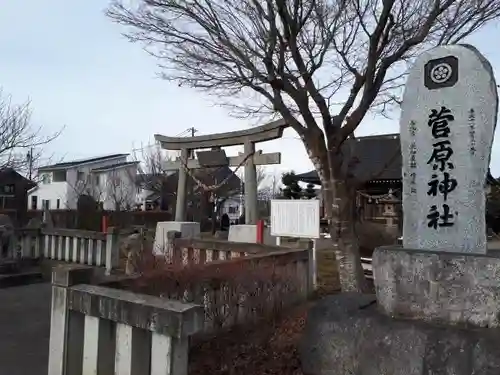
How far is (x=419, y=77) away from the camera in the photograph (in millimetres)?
4277

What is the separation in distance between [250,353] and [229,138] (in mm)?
11738

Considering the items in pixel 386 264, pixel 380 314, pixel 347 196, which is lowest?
pixel 380 314

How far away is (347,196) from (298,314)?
6.70 feet

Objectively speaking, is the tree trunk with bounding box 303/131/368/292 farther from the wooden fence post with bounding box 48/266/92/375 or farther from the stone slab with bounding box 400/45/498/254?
the wooden fence post with bounding box 48/266/92/375

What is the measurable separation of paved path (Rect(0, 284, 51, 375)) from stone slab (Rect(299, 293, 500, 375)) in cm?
263

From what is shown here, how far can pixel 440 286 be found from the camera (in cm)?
370

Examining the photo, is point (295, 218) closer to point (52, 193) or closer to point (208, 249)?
point (208, 249)

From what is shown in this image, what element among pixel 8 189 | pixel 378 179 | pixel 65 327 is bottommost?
pixel 65 327

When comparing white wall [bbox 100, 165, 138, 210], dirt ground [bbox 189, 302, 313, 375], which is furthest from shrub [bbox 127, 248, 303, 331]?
white wall [bbox 100, 165, 138, 210]

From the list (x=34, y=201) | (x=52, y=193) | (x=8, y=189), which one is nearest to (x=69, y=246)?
(x=8, y=189)

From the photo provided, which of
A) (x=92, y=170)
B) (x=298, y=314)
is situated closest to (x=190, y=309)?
(x=298, y=314)

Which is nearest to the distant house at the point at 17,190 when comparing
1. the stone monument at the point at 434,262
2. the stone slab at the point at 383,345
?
the stone slab at the point at 383,345

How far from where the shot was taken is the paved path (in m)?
4.61

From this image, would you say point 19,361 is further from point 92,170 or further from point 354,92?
point 92,170
